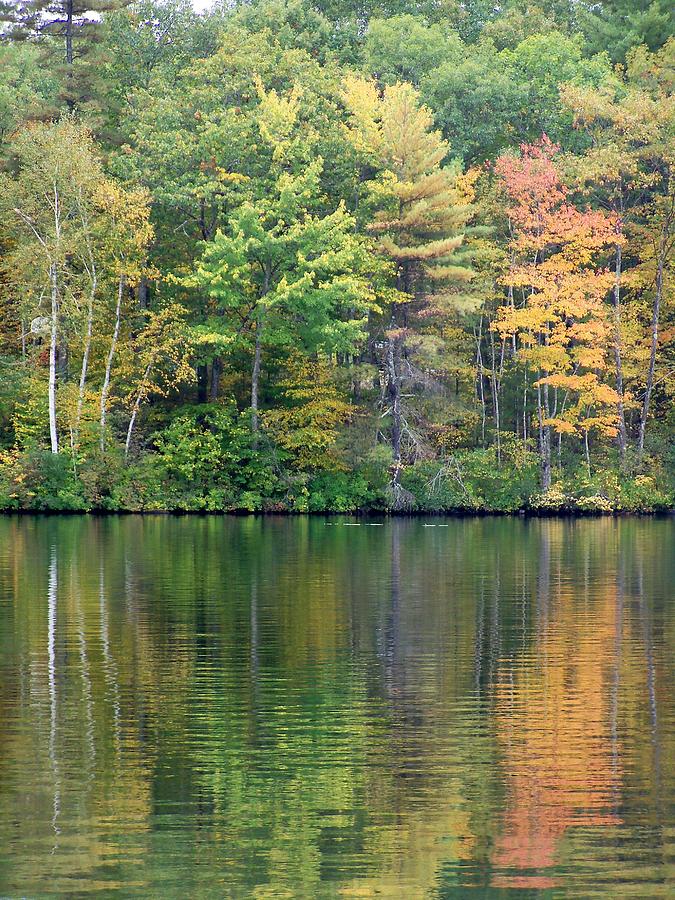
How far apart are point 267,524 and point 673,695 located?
1095 inches

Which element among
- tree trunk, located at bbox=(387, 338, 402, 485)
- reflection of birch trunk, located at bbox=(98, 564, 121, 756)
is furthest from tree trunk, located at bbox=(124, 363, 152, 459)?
reflection of birch trunk, located at bbox=(98, 564, 121, 756)

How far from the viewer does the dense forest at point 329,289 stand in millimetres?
47344

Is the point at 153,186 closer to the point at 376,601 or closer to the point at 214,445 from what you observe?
the point at 214,445

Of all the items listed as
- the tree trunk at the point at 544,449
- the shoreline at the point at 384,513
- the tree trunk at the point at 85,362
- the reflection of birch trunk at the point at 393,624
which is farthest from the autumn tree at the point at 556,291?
the reflection of birch trunk at the point at 393,624

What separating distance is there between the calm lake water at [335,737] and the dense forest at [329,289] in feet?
74.4

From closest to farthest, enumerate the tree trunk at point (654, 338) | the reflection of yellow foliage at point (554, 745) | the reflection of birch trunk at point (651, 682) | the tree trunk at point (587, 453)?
1. the reflection of yellow foliage at point (554, 745)
2. the reflection of birch trunk at point (651, 682)
3. the tree trunk at point (587, 453)
4. the tree trunk at point (654, 338)

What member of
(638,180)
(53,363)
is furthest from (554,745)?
(638,180)

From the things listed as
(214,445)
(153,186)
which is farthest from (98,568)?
(153,186)

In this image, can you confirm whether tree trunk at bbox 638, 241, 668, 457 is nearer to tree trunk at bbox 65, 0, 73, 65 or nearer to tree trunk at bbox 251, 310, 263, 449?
tree trunk at bbox 251, 310, 263, 449

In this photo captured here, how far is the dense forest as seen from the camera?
155 ft

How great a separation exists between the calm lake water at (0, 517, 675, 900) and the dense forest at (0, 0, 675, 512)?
22.7 metres

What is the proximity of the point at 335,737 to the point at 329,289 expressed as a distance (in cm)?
3571

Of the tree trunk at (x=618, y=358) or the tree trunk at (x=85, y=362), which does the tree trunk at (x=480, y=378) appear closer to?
the tree trunk at (x=618, y=358)

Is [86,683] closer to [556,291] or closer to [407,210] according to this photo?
[407,210]
